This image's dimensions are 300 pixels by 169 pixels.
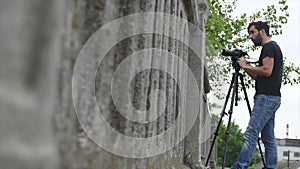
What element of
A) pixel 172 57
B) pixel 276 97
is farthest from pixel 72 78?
pixel 276 97

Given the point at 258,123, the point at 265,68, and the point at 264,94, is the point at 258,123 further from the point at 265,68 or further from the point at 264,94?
the point at 265,68

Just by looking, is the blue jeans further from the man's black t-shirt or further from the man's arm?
the man's arm

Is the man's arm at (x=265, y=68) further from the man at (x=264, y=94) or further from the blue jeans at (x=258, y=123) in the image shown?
the blue jeans at (x=258, y=123)

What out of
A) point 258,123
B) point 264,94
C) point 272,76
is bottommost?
point 258,123

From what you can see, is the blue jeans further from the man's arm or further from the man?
the man's arm

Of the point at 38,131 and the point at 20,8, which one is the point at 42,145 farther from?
the point at 20,8

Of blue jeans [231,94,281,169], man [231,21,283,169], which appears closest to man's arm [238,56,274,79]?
man [231,21,283,169]

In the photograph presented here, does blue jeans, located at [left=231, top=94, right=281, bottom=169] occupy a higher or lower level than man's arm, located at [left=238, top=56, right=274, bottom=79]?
lower

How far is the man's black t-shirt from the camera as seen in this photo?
13.8ft

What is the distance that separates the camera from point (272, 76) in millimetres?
4246

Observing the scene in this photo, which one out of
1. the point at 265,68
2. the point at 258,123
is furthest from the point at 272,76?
the point at 258,123

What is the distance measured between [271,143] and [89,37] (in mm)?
3510

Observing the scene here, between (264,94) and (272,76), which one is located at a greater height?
(272,76)

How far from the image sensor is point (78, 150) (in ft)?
4.02
